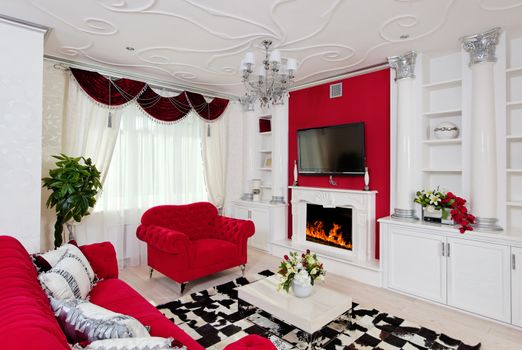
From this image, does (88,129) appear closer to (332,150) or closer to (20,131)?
(20,131)

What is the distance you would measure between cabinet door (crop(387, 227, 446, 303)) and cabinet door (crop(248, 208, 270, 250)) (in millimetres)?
2139

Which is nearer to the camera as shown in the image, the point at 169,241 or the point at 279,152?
the point at 169,241

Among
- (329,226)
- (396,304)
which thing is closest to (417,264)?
(396,304)

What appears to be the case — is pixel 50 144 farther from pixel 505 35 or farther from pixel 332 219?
pixel 505 35

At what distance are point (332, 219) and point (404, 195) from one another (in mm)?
1214

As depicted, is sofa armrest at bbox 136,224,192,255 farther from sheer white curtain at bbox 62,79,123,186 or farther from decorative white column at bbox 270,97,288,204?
decorative white column at bbox 270,97,288,204

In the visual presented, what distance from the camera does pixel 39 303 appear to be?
4.30 feet

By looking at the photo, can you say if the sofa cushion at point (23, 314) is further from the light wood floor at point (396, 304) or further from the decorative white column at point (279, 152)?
the decorative white column at point (279, 152)

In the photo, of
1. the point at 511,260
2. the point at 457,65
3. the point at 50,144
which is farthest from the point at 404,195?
the point at 50,144

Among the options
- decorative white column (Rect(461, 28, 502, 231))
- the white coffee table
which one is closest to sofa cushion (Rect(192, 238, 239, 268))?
the white coffee table

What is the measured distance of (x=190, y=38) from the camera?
3.28 meters

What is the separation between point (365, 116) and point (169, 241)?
10.3 ft

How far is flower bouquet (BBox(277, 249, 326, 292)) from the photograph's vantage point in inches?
103

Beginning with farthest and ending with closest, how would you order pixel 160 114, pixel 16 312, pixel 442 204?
pixel 160 114 < pixel 442 204 < pixel 16 312
